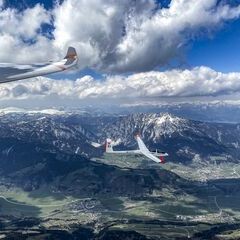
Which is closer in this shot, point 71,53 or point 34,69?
point 34,69

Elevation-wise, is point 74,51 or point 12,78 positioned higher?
point 74,51

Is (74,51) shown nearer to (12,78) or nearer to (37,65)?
(37,65)

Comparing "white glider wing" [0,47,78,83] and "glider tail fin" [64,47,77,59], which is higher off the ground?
"glider tail fin" [64,47,77,59]

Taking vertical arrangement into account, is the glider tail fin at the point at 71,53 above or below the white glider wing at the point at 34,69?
above

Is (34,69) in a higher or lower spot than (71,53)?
lower

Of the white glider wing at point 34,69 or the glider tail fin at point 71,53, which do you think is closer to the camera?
the white glider wing at point 34,69

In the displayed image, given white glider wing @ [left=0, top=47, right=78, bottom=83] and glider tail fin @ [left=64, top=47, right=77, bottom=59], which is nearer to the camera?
white glider wing @ [left=0, top=47, right=78, bottom=83]

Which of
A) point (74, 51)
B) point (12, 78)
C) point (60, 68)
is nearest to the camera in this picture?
point (12, 78)

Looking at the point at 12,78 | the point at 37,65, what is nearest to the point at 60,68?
the point at 37,65
